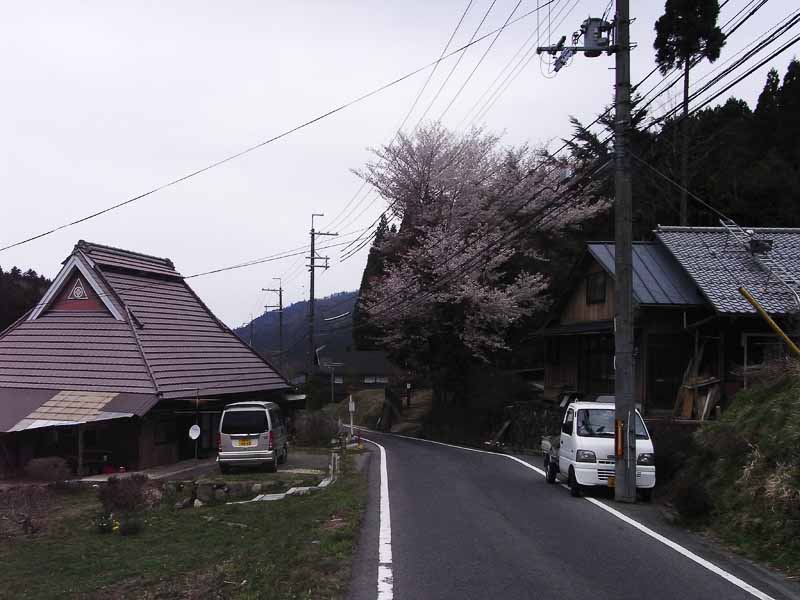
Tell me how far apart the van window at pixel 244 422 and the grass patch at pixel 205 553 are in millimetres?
4465

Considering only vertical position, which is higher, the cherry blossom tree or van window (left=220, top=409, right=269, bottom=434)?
the cherry blossom tree

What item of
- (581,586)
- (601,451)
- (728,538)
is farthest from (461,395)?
(581,586)

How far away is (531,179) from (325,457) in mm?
19820

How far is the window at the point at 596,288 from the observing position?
2770 centimetres

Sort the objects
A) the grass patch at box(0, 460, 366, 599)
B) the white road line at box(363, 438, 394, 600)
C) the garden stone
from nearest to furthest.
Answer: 1. the white road line at box(363, 438, 394, 600)
2. the grass patch at box(0, 460, 366, 599)
3. the garden stone

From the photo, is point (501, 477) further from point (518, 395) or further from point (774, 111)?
point (774, 111)

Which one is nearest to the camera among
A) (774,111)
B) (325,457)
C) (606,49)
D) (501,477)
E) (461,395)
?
(606,49)

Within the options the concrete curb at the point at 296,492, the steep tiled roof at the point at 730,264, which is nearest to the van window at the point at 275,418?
the concrete curb at the point at 296,492

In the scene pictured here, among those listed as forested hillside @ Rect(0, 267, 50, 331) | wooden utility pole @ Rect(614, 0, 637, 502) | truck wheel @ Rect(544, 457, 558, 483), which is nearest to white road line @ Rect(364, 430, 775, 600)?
wooden utility pole @ Rect(614, 0, 637, 502)

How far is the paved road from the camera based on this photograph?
769 centimetres

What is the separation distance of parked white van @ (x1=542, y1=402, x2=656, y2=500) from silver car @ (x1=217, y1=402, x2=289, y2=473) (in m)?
9.85

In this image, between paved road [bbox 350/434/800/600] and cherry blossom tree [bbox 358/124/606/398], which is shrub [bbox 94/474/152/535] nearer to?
paved road [bbox 350/434/800/600]

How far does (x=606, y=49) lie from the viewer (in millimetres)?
14461

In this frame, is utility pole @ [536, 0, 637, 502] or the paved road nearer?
the paved road
